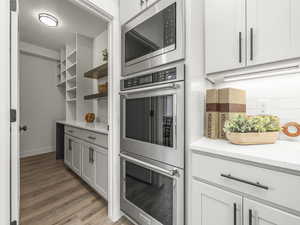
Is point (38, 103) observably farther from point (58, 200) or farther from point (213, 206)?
point (213, 206)

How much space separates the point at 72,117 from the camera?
3.50 meters

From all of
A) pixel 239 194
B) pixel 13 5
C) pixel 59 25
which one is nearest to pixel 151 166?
pixel 239 194

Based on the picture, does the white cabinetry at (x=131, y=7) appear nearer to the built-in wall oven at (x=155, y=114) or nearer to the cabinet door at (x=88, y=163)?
the built-in wall oven at (x=155, y=114)

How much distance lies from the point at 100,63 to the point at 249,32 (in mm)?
2675

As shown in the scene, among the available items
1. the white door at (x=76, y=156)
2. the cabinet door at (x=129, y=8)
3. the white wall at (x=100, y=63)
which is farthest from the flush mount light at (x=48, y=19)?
the white door at (x=76, y=156)

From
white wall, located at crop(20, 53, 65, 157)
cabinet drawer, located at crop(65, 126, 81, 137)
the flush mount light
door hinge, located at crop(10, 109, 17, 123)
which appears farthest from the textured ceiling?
cabinet drawer, located at crop(65, 126, 81, 137)

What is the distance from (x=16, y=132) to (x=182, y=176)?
44.0 inches

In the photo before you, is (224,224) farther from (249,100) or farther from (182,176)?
(249,100)

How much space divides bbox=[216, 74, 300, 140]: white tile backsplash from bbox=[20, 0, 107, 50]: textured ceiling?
207cm

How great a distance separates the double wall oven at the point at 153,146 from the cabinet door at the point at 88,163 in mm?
699

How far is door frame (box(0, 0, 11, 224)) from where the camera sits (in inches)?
33.4

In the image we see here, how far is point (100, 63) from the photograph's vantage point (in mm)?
2988

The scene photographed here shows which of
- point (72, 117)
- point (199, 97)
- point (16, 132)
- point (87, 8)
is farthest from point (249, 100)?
point (72, 117)

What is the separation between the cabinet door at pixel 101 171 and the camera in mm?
1710
